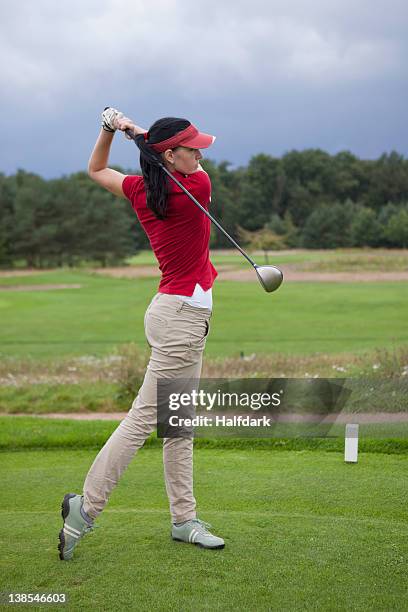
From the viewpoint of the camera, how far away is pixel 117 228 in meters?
58.2

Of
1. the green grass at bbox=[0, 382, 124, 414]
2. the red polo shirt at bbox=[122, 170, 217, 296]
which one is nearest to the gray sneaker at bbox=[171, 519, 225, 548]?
the red polo shirt at bbox=[122, 170, 217, 296]

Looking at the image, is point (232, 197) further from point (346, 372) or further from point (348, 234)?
point (346, 372)

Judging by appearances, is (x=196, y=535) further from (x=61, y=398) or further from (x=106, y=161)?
(x=61, y=398)

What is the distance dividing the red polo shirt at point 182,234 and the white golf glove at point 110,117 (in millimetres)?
354

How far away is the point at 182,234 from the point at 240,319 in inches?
656

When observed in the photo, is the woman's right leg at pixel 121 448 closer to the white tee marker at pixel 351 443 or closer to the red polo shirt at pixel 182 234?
the red polo shirt at pixel 182 234

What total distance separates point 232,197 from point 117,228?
55.0 feet

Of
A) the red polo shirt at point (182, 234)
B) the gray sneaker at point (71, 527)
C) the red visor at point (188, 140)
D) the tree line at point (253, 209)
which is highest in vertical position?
the tree line at point (253, 209)

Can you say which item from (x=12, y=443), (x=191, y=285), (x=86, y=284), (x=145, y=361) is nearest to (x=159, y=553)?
(x=191, y=285)

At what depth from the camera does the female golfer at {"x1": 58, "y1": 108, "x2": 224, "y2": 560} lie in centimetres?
354

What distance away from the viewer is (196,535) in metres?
3.60

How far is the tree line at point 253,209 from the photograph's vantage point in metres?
52.1

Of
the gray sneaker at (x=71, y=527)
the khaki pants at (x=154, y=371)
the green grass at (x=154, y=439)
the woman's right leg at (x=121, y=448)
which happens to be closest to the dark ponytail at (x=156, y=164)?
the khaki pants at (x=154, y=371)

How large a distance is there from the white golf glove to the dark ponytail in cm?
24
